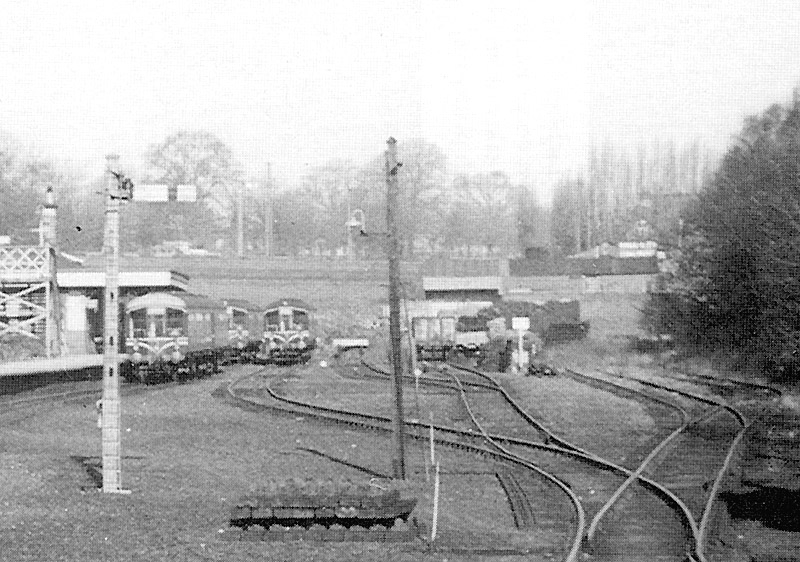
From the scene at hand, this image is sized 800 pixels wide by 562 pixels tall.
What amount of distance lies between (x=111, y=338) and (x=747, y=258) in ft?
104

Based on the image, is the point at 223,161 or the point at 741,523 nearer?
the point at 741,523

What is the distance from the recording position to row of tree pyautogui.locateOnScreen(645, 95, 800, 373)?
3566 cm

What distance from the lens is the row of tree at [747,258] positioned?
3566 centimetres

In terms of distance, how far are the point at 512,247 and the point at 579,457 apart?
71.7m

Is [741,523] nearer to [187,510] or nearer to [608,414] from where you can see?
[187,510]

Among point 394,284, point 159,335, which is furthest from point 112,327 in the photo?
point 159,335

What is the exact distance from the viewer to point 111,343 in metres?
15.9

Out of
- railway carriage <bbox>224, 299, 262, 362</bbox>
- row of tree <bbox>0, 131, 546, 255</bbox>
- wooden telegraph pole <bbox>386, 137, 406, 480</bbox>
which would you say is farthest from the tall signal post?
row of tree <bbox>0, 131, 546, 255</bbox>

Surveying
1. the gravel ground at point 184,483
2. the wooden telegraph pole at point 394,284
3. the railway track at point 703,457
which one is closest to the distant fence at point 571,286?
the railway track at point 703,457

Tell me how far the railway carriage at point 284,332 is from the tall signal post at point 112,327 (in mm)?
31649

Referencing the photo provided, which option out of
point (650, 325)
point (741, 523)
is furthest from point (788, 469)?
point (650, 325)

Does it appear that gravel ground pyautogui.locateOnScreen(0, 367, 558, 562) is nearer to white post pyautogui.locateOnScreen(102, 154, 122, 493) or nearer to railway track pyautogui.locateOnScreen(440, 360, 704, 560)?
white post pyautogui.locateOnScreen(102, 154, 122, 493)

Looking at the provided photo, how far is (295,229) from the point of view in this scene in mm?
78500

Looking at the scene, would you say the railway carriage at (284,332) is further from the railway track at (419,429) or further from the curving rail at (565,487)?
the curving rail at (565,487)
